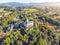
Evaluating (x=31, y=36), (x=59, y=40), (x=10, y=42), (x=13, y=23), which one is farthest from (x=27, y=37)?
(x=13, y=23)

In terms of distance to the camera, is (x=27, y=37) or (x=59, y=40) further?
(x=59, y=40)

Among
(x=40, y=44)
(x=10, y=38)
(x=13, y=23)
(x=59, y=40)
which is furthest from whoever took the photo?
(x=13, y=23)

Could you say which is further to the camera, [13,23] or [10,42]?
[13,23]

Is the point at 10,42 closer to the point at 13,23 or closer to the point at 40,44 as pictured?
the point at 40,44

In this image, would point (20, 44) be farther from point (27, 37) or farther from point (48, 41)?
point (48, 41)

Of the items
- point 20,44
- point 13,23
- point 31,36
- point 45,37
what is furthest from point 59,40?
point 13,23

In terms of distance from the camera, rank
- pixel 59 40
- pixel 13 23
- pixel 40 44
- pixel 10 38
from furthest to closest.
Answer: pixel 13 23, pixel 59 40, pixel 10 38, pixel 40 44

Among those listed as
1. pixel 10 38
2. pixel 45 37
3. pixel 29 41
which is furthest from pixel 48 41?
pixel 10 38

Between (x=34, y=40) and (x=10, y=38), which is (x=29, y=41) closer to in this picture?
(x=34, y=40)
